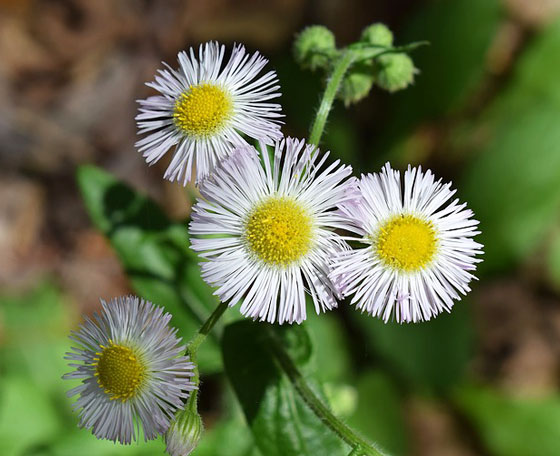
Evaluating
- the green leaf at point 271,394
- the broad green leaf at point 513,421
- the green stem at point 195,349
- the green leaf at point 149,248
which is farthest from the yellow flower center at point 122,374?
the broad green leaf at point 513,421

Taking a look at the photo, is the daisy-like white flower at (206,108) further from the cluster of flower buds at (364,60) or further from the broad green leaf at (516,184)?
the broad green leaf at (516,184)

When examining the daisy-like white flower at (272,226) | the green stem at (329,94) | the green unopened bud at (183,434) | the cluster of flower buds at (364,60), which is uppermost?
the cluster of flower buds at (364,60)

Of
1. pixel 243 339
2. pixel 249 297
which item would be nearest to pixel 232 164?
pixel 249 297

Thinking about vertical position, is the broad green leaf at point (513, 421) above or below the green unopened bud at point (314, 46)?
below

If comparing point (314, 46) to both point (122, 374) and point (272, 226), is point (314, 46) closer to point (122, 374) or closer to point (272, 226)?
point (272, 226)

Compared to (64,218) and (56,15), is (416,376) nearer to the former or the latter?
(64,218)
